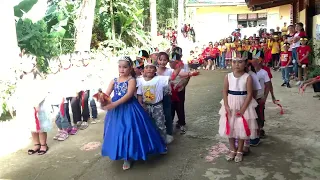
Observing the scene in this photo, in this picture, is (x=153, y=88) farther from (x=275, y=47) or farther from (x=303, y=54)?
(x=275, y=47)

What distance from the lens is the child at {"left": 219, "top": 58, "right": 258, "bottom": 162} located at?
13.6ft

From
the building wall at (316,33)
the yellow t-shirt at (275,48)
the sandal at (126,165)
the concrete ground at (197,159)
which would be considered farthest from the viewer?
the yellow t-shirt at (275,48)

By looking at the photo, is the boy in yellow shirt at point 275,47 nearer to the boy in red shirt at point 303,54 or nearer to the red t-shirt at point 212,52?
the red t-shirt at point 212,52

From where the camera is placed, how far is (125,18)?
1825 centimetres

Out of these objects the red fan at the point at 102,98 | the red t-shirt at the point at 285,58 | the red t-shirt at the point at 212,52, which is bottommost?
the red fan at the point at 102,98

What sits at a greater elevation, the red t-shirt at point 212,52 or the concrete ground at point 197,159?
the red t-shirt at point 212,52

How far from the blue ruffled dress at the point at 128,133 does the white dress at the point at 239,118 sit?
0.92m

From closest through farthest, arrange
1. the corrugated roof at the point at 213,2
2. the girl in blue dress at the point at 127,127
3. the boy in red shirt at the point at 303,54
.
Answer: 1. the girl in blue dress at the point at 127,127
2. the boy in red shirt at the point at 303,54
3. the corrugated roof at the point at 213,2

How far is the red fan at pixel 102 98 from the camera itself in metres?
4.04

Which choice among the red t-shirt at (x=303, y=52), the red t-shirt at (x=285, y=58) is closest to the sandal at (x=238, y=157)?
the red t-shirt at (x=303, y=52)

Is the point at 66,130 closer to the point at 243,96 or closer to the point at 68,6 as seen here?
the point at 243,96

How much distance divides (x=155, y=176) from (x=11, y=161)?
2.17 m

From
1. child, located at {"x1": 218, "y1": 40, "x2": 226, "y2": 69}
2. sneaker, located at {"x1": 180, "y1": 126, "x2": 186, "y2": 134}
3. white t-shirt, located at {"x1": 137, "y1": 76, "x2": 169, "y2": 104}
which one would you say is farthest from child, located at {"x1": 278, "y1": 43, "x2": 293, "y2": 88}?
child, located at {"x1": 218, "y1": 40, "x2": 226, "y2": 69}

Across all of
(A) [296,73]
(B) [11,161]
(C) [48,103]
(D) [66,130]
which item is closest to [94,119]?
(D) [66,130]
